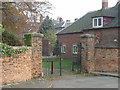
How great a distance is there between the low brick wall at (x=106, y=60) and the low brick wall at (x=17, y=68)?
5860 mm

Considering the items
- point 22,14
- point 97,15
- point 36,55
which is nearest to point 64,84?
point 36,55

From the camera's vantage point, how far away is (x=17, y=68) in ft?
29.9

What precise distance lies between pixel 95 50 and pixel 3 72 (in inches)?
296

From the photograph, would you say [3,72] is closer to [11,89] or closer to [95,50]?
[11,89]

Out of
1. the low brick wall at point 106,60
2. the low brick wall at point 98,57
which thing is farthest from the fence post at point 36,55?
the low brick wall at point 106,60

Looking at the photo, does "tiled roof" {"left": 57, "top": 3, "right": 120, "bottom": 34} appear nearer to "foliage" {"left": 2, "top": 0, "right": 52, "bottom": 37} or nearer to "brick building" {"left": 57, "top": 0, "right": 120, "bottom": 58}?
"brick building" {"left": 57, "top": 0, "right": 120, "bottom": 58}

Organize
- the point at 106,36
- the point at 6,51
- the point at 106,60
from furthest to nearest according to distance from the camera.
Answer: the point at 106,36 < the point at 106,60 < the point at 6,51

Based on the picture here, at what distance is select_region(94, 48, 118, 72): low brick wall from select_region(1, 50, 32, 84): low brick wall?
5860mm

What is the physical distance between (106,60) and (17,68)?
7.06 m

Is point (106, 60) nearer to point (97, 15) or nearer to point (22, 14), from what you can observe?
point (22, 14)

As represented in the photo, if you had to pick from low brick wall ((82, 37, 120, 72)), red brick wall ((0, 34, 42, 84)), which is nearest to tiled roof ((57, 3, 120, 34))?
low brick wall ((82, 37, 120, 72))

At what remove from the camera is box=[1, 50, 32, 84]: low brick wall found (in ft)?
28.4

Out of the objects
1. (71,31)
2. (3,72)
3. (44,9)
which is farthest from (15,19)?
(71,31)

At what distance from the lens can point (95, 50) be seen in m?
13.6
